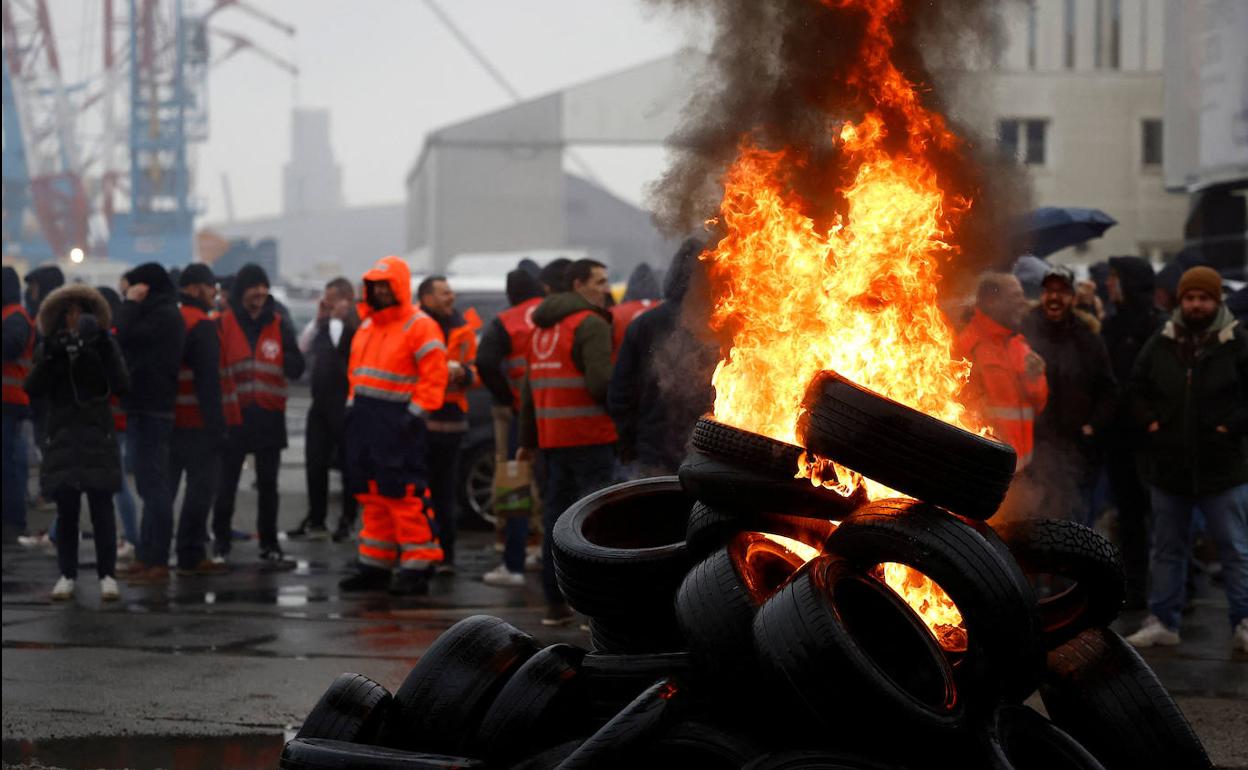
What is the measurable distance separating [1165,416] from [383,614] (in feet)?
15.5

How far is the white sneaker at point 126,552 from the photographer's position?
42.3 ft

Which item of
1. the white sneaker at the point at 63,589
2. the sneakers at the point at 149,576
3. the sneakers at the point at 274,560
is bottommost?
the sneakers at the point at 274,560

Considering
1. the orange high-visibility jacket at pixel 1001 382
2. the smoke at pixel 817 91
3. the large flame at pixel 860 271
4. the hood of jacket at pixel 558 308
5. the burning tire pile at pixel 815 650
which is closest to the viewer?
the burning tire pile at pixel 815 650

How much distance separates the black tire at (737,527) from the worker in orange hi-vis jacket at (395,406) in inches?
214

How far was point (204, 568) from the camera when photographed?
12.3 metres

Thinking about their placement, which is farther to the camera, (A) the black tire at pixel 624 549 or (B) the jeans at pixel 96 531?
(B) the jeans at pixel 96 531

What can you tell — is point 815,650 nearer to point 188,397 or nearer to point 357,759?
point 357,759

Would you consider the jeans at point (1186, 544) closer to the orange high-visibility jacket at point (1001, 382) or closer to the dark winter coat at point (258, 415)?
the orange high-visibility jacket at point (1001, 382)

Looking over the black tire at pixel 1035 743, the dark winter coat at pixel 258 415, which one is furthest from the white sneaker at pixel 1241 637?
the dark winter coat at pixel 258 415

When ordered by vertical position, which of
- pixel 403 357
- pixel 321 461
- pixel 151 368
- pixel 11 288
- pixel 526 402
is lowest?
pixel 321 461

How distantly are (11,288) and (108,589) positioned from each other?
14.3ft

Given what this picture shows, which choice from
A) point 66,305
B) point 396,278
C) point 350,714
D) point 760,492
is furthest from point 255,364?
point 760,492

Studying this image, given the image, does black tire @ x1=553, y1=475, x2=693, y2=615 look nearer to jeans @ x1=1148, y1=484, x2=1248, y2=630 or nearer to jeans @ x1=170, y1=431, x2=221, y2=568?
jeans @ x1=1148, y1=484, x2=1248, y2=630

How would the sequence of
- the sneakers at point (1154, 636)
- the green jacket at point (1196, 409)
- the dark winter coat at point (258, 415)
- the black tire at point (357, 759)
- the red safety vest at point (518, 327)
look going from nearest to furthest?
the black tire at point (357, 759) < the green jacket at point (1196, 409) < the sneakers at point (1154, 636) < the red safety vest at point (518, 327) < the dark winter coat at point (258, 415)
